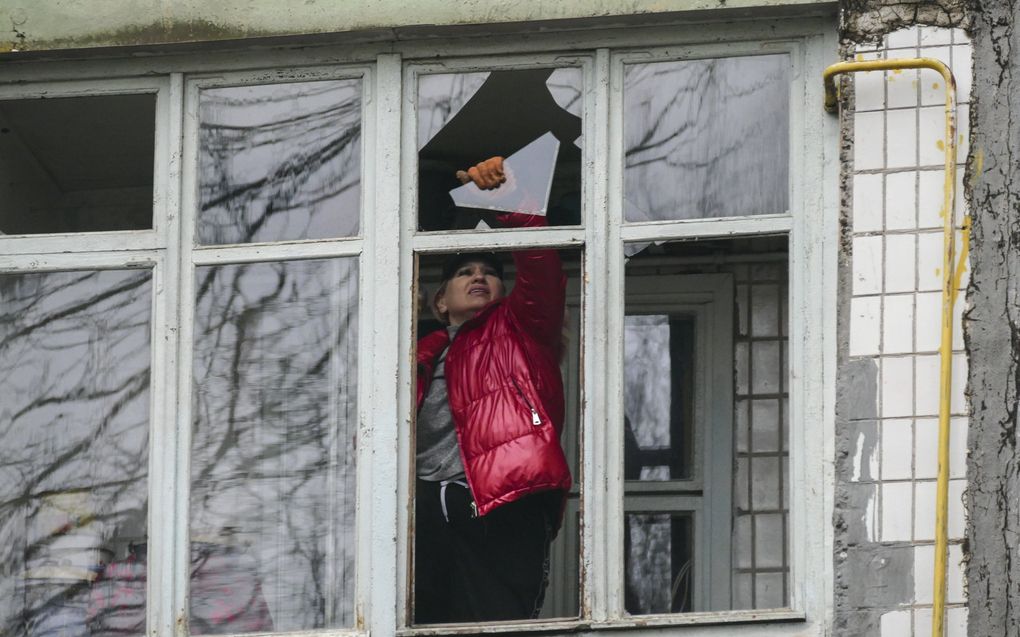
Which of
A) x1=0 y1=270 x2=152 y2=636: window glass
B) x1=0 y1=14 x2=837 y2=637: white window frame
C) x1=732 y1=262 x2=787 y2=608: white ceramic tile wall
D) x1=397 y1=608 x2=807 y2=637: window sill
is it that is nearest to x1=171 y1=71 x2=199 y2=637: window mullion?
x1=0 y1=14 x2=837 y2=637: white window frame

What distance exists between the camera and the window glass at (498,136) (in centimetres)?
642

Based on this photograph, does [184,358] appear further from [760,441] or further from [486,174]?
[760,441]

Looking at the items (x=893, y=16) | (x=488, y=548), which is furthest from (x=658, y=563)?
(x=893, y=16)

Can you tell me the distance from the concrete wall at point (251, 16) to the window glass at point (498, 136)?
0.70ft

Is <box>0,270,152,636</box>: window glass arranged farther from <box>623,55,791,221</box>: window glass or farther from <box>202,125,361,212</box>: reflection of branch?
<box>623,55,791,221</box>: window glass

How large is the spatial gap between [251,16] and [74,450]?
5.07 feet

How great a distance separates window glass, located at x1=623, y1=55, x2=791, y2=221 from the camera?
625cm

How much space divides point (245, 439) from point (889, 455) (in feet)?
6.72

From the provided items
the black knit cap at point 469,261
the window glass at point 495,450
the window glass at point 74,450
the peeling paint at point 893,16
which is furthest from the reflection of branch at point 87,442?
the peeling paint at point 893,16

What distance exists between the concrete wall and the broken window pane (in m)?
0.25

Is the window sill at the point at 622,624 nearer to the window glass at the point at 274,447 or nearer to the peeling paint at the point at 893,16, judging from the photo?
the window glass at the point at 274,447

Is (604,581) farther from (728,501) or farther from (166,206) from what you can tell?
(166,206)

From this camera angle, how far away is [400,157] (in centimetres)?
640

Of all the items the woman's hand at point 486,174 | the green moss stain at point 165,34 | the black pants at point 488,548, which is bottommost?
the black pants at point 488,548
